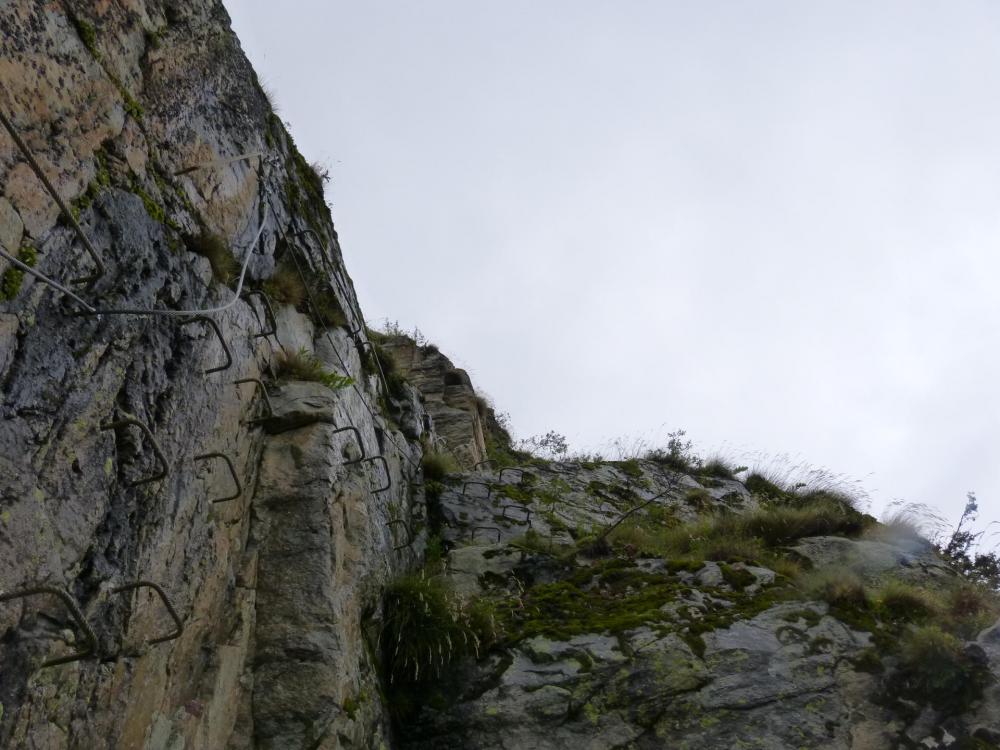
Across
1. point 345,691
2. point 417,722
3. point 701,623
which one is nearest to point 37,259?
point 345,691

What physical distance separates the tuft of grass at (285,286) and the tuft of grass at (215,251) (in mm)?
875

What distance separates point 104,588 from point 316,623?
1.50 metres

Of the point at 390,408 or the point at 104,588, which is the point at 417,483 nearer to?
the point at 390,408

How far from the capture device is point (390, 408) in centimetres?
871

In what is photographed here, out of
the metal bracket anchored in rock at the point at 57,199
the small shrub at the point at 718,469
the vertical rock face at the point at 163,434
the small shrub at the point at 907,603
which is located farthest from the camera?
the small shrub at the point at 718,469

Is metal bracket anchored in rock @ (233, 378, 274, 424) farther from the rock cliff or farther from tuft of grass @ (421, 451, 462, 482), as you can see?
tuft of grass @ (421, 451, 462, 482)

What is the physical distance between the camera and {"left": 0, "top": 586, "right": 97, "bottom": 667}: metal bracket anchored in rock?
2.48 m

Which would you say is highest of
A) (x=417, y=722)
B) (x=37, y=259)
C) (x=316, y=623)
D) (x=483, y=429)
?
(x=483, y=429)

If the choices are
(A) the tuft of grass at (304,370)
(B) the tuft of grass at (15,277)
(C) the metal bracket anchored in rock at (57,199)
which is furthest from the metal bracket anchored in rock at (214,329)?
(A) the tuft of grass at (304,370)

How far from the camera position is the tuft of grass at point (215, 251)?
177 inches

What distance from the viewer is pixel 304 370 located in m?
5.74

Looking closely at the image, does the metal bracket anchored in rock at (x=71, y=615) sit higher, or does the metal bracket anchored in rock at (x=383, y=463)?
the metal bracket anchored in rock at (x=383, y=463)

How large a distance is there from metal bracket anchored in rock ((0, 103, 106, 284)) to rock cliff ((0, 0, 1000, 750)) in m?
0.03

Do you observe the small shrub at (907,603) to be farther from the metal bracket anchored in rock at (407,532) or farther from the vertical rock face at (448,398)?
the vertical rock face at (448,398)
